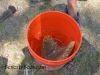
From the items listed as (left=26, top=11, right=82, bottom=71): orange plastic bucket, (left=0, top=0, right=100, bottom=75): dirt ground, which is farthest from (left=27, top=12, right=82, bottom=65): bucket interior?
(left=0, top=0, right=100, bottom=75): dirt ground

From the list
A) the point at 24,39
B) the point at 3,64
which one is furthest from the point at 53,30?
the point at 3,64

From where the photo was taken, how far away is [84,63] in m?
1.72

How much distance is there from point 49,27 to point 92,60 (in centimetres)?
47

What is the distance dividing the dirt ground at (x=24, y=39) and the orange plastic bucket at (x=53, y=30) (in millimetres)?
138

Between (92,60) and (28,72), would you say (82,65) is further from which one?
(28,72)

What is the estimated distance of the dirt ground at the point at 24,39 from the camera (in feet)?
5.52

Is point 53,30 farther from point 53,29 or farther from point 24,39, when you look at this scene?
point 24,39

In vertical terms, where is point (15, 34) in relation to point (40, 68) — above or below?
above

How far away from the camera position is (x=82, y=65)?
1.71 m

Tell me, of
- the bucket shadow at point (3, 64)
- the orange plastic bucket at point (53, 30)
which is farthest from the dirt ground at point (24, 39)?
the orange plastic bucket at point (53, 30)

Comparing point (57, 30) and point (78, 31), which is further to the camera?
point (57, 30)

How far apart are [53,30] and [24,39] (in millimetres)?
288

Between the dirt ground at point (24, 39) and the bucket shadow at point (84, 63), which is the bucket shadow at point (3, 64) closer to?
the dirt ground at point (24, 39)

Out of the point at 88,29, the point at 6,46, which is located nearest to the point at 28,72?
the point at 6,46
